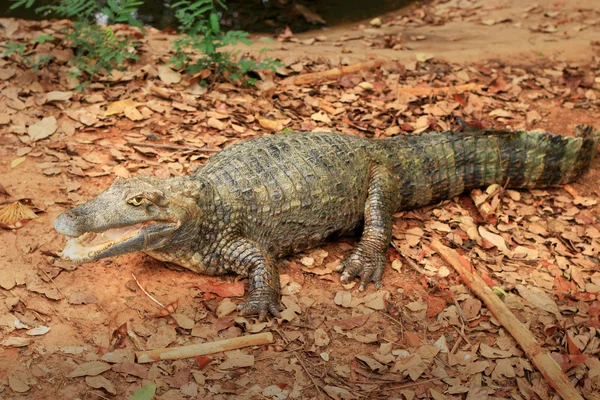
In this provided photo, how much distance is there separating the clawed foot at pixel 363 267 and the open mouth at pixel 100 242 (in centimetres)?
152

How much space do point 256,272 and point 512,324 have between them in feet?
5.88

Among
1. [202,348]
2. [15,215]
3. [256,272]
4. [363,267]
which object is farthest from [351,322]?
[15,215]

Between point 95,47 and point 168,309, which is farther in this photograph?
point 95,47

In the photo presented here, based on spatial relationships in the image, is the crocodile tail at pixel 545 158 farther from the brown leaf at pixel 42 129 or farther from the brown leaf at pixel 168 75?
the brown leaf at pixel 42 129

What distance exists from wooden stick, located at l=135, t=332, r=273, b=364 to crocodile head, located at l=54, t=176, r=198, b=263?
0.68 meters

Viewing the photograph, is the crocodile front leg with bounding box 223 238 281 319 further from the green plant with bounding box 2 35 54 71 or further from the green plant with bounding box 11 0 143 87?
the green plant with bounding box 2 35 54 71

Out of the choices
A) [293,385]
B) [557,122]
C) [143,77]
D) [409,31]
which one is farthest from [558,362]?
[409,31]

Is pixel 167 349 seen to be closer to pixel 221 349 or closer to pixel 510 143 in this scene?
pixel 221 349

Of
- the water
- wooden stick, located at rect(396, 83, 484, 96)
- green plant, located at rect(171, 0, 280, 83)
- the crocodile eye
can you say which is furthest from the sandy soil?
the water

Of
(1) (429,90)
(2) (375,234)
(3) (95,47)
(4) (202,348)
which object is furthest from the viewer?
(1) (429,90)

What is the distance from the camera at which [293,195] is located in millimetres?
4336

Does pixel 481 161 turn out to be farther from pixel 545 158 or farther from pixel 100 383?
pixel 100 383

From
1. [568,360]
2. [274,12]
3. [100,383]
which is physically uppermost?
[274,12]

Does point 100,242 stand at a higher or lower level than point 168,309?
higher
